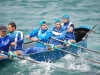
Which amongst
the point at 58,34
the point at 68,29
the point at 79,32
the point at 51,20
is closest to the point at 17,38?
the point at 58,34

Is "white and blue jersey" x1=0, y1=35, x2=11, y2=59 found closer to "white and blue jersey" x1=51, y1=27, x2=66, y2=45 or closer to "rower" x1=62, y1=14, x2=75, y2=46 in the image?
"white and blue jersey" x1=51, y1=27, x2=66, y2=45

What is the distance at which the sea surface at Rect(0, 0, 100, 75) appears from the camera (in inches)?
408

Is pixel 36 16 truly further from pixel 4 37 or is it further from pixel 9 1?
pixel 4 37

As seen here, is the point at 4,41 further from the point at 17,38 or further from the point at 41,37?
the point at 41,37

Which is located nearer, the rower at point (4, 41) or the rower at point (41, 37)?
the rower at point (4, 41)

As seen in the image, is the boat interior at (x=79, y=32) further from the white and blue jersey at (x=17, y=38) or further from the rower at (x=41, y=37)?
the white and blue jersey at (x=17, y=38)

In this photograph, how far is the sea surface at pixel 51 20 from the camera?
10375 millimetres

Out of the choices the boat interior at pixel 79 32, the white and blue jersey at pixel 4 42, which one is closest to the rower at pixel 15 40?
the white and blue jersey at pixel 4 42

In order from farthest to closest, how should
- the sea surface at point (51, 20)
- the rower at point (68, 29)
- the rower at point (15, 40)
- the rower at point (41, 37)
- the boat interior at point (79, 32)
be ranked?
1. the boat interior at point (79, 32)
2. the rower at point (68, 29)
3. the rower at point (41, 37)
4. the sea surface at point (51, 20)
5. the rower at point (15, 40)

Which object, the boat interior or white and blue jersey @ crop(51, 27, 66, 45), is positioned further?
the boat interior

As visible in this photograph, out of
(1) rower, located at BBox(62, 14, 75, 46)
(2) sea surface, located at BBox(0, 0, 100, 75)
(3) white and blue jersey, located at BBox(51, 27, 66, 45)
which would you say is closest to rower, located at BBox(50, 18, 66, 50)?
(3) white and blue jersey, located at BBox(51, 27, 66, 45)

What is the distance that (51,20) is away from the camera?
19.4 meters

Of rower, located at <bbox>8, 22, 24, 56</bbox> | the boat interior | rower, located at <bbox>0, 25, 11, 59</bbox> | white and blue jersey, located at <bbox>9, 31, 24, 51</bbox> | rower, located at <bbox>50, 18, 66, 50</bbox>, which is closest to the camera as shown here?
rower, located at <bbox>0, 25, 11, 59</bbox>

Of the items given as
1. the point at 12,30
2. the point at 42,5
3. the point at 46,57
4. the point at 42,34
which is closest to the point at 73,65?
the point at 46,57
